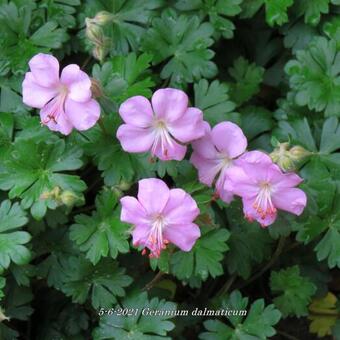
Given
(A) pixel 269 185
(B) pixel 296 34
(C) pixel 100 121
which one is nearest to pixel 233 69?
(B) pixel 296 34

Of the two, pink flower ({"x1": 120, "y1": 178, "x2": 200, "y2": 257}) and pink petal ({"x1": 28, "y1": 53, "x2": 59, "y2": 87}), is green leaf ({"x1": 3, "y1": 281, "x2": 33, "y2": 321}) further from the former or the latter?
pink petal ({"x1": 28, "y1": 53, "x2": 59, "y2": 87})

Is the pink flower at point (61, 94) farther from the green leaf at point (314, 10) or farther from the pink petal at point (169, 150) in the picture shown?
the green leaf at point (314, 10)

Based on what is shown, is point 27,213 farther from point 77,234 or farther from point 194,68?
point 194,68

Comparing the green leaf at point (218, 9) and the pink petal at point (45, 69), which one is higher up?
the pink petal at point (45, 69)

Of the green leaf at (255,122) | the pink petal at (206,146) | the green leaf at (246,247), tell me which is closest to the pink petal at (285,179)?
the pink petal at (206,146)

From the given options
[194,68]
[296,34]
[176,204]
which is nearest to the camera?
[176,204]

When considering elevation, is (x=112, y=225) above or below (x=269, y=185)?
below

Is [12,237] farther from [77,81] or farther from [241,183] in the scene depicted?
[241,183]
